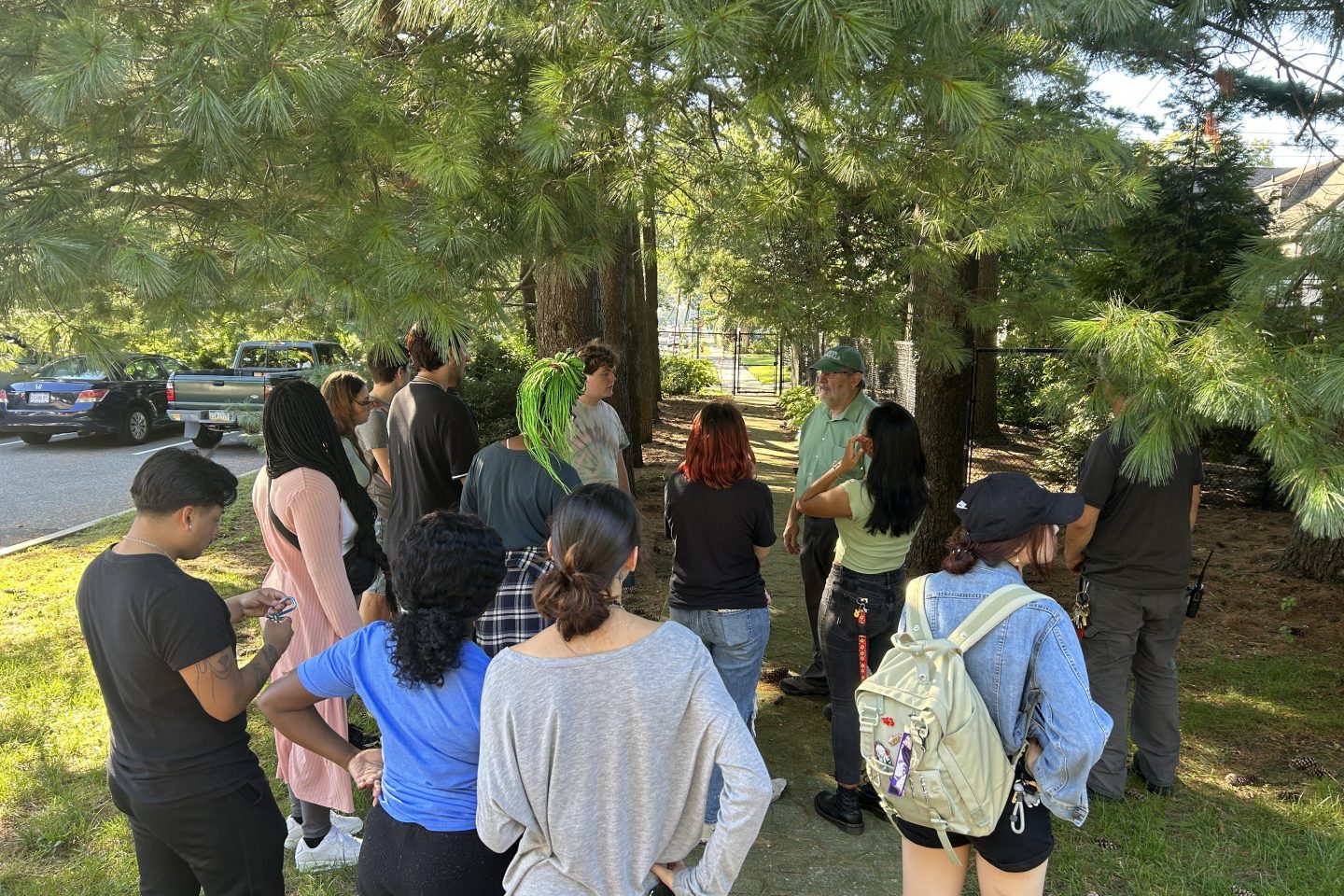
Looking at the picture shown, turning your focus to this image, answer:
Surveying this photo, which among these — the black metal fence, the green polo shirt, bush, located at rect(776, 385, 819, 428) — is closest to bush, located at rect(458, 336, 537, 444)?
the green polo shirt

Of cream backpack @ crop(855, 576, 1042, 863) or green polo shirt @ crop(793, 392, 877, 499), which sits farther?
green polo shirt @ crop(793, 392, 877, 499)

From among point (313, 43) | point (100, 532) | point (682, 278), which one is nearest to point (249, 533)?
point (100, 532)

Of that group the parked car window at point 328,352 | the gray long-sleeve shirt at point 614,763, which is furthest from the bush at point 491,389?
the gray long-sleeve shirt at point 614,763

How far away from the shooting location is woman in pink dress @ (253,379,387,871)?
10.4ft

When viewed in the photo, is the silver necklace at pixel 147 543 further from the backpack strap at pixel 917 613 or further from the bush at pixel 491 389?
the bush at pixel 491 389

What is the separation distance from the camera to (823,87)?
3082 millimetres

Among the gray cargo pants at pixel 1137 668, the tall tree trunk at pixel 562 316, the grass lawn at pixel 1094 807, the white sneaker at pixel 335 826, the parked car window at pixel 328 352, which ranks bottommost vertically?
the grass lawn at pixel 1094 807

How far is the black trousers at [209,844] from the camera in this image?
2332mm

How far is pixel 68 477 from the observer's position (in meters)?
12.4

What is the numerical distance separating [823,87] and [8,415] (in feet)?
52.3

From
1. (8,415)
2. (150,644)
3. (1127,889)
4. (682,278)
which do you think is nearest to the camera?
(150,644)

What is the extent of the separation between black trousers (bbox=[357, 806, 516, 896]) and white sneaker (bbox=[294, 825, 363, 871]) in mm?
1651

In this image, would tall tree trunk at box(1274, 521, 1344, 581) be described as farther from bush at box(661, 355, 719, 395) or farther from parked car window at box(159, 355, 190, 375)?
bush at box(661, 355, 719, 395)

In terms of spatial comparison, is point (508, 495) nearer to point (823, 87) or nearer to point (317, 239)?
point (317, 239)
